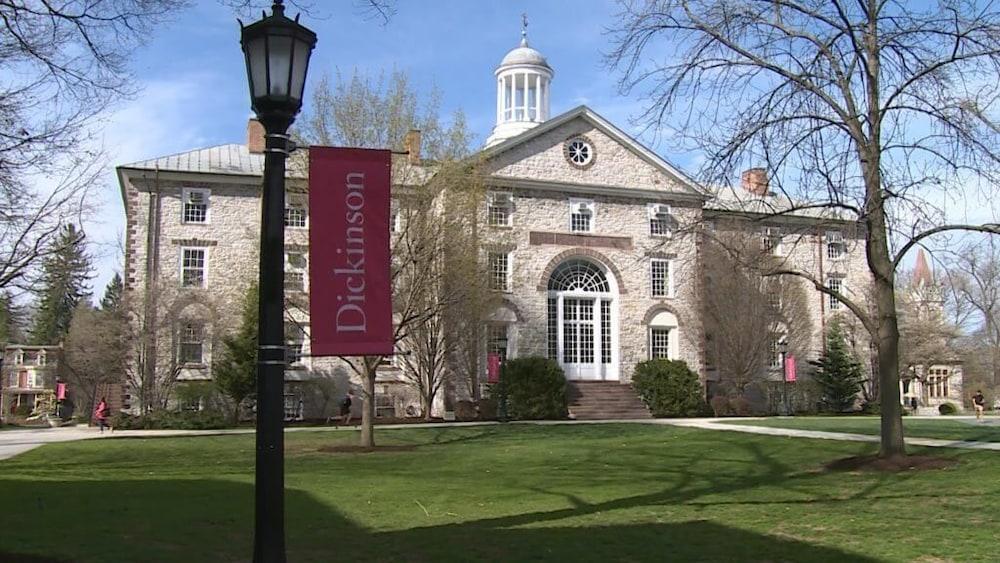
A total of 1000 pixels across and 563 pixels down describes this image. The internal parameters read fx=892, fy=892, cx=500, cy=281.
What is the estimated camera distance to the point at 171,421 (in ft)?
96.7

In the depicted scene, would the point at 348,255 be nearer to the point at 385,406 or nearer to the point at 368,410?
the point at 368,410

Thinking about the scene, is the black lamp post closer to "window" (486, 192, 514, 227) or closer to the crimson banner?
the crimson banner

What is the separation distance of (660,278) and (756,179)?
2412cm

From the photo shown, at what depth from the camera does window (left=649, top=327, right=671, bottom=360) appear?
38.4 metres

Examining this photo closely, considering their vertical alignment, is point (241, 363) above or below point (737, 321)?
below

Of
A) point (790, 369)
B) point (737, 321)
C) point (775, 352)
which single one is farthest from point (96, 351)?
point (775, 352)

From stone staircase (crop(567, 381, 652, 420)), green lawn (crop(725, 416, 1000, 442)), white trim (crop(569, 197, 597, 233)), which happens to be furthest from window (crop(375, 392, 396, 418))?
green lawn (crop(725, 416, 1000, 442))

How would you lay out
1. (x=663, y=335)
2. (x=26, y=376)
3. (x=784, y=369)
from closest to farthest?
(x=784, y=369) < (x=663, y=335) < (x=26, y=376)

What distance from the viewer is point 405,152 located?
69.7 ft

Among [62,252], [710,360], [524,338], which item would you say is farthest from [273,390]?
[710,360]

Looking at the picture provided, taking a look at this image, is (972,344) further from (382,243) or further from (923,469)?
(382,243)

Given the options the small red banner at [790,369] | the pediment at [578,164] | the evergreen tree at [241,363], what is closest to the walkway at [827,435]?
the small red banner at [790,369]

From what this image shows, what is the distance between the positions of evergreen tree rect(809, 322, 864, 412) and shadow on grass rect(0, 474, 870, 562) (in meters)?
31.8

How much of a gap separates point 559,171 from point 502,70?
31.1 feet
